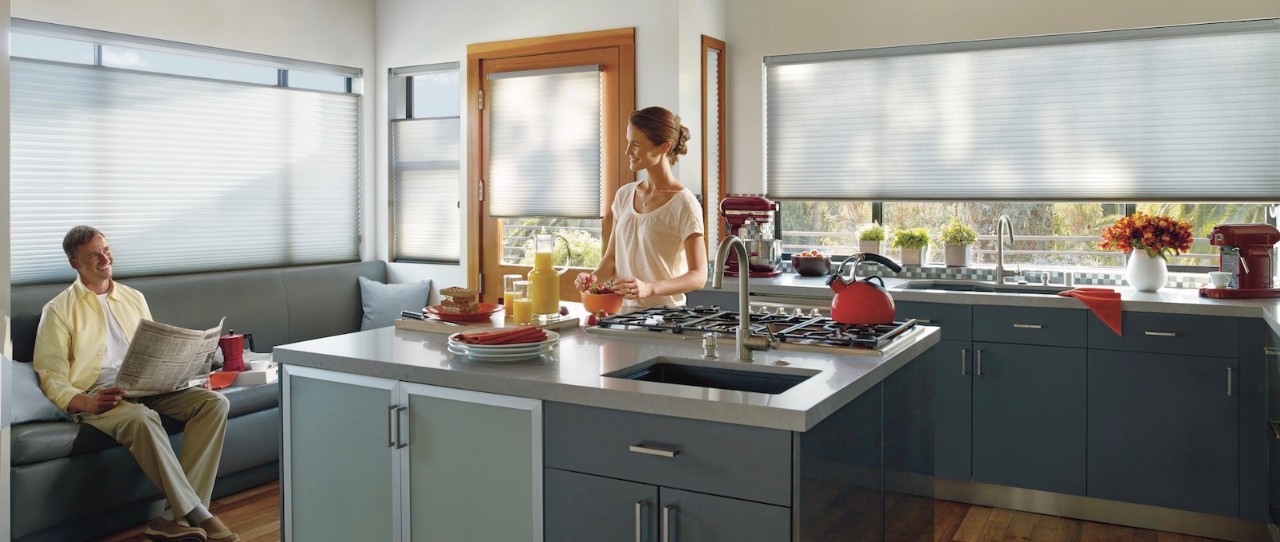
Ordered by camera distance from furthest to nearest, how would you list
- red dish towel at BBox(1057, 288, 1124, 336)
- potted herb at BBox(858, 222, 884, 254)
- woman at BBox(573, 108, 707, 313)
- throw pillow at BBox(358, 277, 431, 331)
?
throw pillow at BBox(358, 277, 431, 331)
potted herb at BBox(858, 222, 884, 254)
red dish towel at BBox(1057, 288, 1124, 336)
woman at BBox(573, 108, 707, 313)

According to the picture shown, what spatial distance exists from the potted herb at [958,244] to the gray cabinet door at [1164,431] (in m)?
0.95

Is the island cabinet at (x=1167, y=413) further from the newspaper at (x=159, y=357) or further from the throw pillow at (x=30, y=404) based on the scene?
the throw pillow at (x=30, y=404)

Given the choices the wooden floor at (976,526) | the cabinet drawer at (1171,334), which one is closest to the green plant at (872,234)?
the cabinet drawer at (1171,334)

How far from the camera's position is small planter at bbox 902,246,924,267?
16.4 ft

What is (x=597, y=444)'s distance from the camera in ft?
7.45

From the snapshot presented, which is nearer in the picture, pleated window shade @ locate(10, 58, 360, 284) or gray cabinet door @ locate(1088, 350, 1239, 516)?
gray cabinet door @ locate(1088, 350, 1239, 516)

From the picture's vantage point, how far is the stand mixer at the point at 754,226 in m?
5.07

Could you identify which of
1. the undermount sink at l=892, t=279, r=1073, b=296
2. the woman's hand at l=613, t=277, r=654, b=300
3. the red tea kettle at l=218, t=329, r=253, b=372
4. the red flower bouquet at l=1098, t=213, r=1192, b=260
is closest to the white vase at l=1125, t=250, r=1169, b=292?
the red flower bouquet at l=1098, t=213, r=1192, b=260

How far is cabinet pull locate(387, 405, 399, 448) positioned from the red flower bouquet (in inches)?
126

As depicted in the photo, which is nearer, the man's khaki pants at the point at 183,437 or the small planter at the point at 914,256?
the man's khaki pants at the point at 183,437

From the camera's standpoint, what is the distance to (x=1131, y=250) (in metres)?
4.28

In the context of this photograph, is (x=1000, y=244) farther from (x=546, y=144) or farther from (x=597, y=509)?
→ (x=597, y=509)

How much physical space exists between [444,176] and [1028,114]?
3.35 metres

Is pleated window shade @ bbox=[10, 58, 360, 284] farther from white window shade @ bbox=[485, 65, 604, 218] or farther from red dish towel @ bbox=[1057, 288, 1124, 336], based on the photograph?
red dish towel @ bbox=[1057, 288, 1124, 336]
